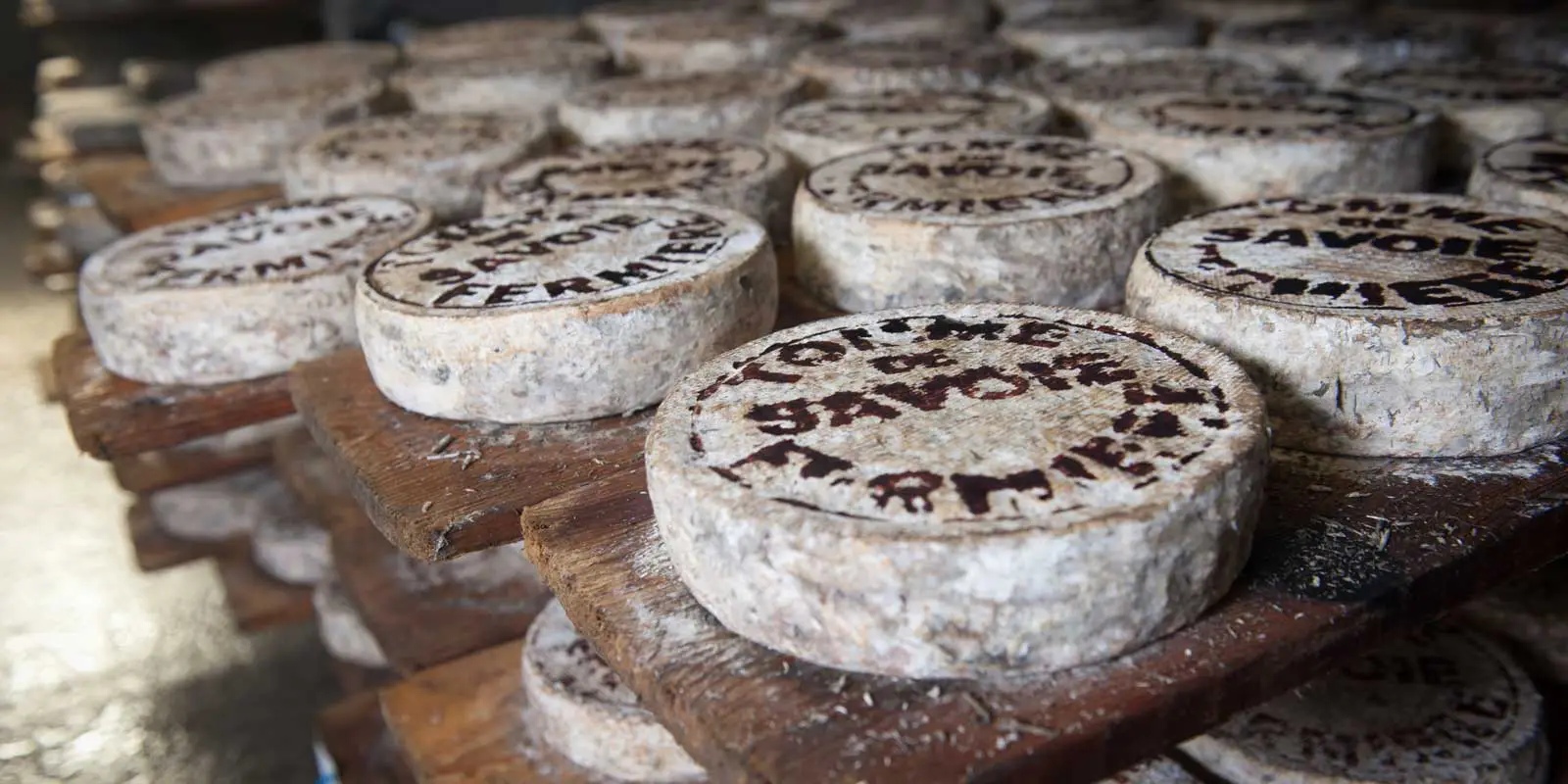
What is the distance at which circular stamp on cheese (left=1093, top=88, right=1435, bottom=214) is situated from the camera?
2.28 metres

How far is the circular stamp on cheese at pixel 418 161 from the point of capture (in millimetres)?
2756

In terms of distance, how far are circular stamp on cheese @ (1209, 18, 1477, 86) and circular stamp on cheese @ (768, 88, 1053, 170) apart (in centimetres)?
90

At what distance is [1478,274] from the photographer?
166cm

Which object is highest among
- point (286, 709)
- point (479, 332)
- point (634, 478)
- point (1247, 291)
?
point (1247, 291)

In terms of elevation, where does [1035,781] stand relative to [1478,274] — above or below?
below

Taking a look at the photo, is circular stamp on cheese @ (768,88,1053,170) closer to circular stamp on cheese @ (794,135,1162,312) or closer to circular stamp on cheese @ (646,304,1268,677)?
circular stamp on cheese @ (794,135,1162,312)

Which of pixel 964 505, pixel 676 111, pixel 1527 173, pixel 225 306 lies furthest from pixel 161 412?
pixel 1527 173

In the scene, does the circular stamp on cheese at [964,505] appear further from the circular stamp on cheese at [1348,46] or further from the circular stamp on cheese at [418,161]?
the circular stamp on cheese at [1348,46]

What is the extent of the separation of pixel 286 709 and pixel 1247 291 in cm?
290

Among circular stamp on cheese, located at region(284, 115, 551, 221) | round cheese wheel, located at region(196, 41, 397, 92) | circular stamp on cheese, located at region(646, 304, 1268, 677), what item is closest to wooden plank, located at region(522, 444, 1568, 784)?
circular stamp on cheese, located at region(646, 304, 1268, 677)

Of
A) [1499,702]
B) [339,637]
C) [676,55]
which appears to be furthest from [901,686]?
[676,55]

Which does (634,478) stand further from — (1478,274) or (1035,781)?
(1478,274)

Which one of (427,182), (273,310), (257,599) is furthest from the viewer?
(257,599)

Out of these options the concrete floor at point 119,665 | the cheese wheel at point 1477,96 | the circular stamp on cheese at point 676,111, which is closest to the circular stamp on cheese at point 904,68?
the circular stamp on cheese at point 676,111
